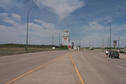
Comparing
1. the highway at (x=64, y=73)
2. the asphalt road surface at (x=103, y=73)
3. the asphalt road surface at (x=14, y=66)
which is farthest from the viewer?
the asphalt road surface at (x=14, y=66)

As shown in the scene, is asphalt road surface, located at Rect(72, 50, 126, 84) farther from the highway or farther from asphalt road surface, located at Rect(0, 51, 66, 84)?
asphalt road surface, located at Rect(0, 51, 66, 84)

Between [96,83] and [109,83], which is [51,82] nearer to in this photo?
[96,83]

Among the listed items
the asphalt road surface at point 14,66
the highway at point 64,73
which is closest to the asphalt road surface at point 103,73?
the highway at point 64,73

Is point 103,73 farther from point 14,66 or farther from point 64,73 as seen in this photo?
point 14,66

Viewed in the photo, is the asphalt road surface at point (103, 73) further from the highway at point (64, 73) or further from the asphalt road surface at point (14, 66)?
the asphalt road surface at point (14, 66)

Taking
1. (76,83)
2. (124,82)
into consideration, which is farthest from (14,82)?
(124,82)

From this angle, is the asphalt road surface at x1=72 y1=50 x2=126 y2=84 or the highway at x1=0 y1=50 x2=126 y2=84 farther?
the asphalt road surface at x1=72 y1=50 x2=126 y2=84

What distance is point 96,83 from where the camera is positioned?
6.64 m

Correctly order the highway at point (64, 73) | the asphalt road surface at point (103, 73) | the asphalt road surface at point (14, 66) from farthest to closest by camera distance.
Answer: the asphalt road surface at point (14, 66) < the asphalt road surface at point (103, 73) < the highway at point (64, 73)

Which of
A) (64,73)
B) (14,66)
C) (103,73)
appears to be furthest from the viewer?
(14,66)

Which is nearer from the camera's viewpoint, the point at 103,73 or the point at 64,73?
the point at 64,73

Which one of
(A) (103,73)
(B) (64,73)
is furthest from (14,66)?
(A) (103,73)

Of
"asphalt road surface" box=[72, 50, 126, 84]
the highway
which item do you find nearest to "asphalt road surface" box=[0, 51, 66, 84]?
the highway

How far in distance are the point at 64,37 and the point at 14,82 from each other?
7400cm
